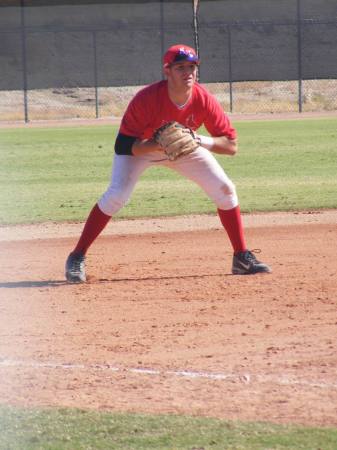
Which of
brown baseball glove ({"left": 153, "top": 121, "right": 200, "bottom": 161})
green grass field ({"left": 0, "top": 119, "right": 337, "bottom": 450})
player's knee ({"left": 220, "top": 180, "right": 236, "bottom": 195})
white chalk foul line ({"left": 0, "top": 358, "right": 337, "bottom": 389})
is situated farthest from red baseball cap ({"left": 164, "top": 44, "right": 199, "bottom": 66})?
green grass field ({"left": 0, "top": 119, "right": 337, "bottom": 450})

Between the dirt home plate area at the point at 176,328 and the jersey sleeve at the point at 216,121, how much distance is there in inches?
41.9

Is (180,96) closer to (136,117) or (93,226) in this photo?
(136,117)

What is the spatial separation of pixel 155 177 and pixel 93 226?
25.4 ft

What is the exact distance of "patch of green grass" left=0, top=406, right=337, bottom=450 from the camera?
3.88m

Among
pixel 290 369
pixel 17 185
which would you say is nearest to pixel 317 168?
pixel 17 185

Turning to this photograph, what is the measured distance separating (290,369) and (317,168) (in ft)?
34.4

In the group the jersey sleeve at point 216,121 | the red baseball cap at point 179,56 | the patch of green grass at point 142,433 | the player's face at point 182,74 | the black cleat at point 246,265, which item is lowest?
the patch of green grass at point 142,433

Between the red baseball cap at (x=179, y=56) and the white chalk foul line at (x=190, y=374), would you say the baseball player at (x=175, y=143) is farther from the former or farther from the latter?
the white chalk foul line at (x=190, y=374)

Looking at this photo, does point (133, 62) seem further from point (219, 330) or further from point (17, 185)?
point (219, 330)

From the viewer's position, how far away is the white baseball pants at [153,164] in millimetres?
7090

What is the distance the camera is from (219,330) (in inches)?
229

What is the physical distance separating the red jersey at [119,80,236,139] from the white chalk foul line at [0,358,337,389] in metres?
2.22

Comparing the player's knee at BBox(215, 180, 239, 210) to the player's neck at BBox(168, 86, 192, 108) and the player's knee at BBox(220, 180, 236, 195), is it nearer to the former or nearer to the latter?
the player's knee at BBox(220, 180, 236, 195)

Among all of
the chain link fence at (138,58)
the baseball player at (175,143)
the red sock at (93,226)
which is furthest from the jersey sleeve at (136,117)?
the chain link fence at (138,58)
